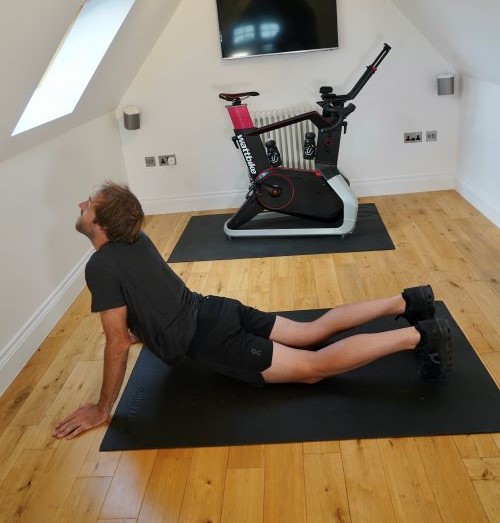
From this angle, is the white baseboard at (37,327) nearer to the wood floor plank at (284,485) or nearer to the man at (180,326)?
the man at (180,326)

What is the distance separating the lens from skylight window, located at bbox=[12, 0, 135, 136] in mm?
3141

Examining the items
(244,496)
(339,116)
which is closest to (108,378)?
(244,496)

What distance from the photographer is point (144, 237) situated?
6.89 ft

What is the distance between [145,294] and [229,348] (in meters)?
0.38

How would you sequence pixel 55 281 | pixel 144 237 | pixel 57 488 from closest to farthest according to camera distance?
1. pixel 57 488
2. pixel 144 237
3. pixel 55 281

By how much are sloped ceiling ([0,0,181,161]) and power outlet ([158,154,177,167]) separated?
30.3 inches

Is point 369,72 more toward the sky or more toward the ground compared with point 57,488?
more toward the sky

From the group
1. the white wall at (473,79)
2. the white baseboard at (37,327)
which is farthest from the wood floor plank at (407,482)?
the white wall at (473,79)

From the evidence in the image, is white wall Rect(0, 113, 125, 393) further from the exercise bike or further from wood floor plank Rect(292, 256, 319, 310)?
wood floor plank Rect(292, 256, 319, 310)

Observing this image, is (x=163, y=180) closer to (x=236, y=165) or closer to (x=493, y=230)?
(x=236, y=165)

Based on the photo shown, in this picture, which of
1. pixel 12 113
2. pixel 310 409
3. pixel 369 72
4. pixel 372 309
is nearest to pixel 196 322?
pixel 310 409

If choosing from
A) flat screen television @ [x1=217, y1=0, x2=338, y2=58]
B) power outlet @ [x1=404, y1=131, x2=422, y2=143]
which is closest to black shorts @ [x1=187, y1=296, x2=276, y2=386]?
flat screen television @ [x1=217, y1=0, x2=338, y2=58]

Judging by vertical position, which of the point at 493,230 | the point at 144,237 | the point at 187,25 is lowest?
the point at 493,230

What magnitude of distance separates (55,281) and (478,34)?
2.79 meters
